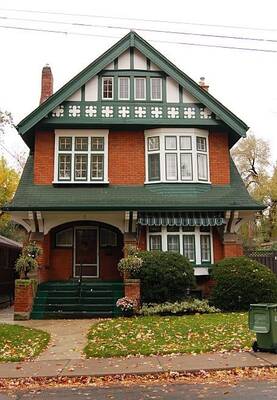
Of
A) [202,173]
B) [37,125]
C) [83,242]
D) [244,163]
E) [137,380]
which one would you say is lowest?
[137,380]

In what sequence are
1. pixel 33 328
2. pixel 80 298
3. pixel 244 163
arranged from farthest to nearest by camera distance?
1. pixel 244 163
2. pixel 80 298
3. pixel 33 328

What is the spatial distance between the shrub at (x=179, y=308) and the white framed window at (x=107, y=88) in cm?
883

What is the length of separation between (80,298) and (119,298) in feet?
4.40

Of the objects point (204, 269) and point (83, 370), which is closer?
point (83, 370)

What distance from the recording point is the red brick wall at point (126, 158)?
754 inches

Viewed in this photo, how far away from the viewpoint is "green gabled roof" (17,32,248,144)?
1859cm

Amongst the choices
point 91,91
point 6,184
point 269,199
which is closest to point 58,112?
point 91,91

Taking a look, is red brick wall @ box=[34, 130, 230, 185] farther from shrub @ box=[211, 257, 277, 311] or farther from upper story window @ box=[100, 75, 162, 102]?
shrub @ box=[211, 257, 277, 311]

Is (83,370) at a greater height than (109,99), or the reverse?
(109,99)

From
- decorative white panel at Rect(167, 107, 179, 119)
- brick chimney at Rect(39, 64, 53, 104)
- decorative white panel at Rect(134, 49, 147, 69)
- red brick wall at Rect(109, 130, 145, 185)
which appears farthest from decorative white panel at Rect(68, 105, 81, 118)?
decorative white panel at Rect(167, 107, 179, 119)

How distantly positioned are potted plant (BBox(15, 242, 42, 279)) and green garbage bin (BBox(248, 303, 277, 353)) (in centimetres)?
870

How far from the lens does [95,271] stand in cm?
1917

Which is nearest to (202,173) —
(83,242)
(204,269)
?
Answer: (204,269)

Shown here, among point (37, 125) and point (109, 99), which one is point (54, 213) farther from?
point (109, 99)
